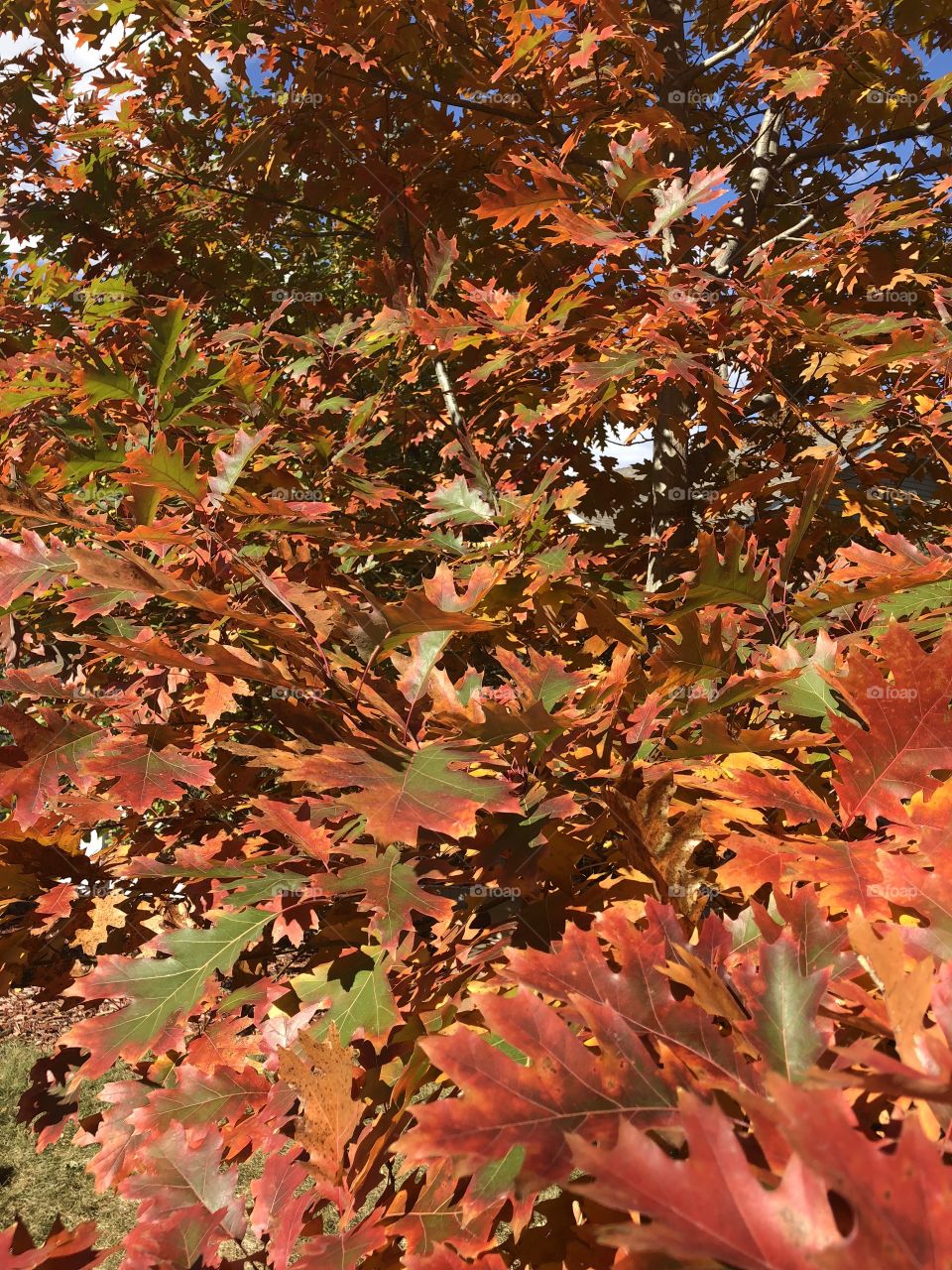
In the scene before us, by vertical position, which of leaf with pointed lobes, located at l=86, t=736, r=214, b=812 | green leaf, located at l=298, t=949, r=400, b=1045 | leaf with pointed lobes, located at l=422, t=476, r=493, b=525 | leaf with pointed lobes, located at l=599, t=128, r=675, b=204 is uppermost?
leaf with pointed lobes, located at l=599, t=128, r=675, b=204

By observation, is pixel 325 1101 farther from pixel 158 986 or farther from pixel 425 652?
pixel 425 652

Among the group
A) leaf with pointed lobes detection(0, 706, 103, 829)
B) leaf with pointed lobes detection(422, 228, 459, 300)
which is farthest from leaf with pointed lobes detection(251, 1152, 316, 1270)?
leaf with pointed lobes detection(422, 228, 459, 300)

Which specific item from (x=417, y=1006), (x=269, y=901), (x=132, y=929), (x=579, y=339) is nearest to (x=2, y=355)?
(x=579, y=339)

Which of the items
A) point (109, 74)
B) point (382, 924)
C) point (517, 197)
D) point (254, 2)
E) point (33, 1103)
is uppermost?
point (109, 74)

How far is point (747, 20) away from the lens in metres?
4.42

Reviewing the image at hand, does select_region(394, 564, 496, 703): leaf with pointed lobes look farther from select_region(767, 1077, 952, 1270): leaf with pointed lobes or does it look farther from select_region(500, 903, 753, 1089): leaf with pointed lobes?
select_region(767, 1077, 952, 1270): leaf with pointed lobes

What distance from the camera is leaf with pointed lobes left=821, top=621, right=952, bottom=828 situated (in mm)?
1216

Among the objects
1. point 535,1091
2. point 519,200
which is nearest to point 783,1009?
point 535,1091

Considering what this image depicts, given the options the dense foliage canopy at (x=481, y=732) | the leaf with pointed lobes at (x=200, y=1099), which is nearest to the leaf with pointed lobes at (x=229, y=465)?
the dense foliage canopy at (x=481, y=732)

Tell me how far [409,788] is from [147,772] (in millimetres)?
578

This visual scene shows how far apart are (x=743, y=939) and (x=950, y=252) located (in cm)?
430

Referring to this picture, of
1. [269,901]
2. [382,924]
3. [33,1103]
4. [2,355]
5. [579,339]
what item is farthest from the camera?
[2,355]

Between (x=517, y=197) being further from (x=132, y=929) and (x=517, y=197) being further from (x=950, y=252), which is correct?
(x=950, y=252)

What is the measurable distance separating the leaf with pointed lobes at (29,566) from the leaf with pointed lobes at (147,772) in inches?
12.1
